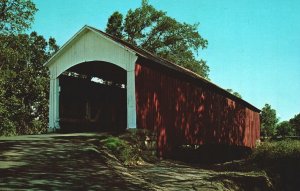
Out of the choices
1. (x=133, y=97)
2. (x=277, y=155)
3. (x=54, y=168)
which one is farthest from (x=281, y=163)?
(x=54, y=168)

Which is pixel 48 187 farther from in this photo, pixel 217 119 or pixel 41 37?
pixel 41 37

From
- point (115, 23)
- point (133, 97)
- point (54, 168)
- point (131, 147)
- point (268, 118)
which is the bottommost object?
point (268, 118)

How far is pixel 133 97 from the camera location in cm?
1295

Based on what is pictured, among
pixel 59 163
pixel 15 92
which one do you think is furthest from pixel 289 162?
pixel 15 92

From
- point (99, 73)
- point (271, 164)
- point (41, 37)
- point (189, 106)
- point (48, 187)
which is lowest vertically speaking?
point (271, 164)

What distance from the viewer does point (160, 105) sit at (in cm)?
1436

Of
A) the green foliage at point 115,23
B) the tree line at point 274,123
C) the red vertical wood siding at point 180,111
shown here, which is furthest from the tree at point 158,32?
the tree line at point 274,123

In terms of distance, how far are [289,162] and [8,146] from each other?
10735 millimetres

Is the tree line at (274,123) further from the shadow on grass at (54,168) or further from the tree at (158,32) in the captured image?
the shadow on grass at (54,168)

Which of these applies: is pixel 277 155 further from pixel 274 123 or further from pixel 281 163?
pixel 274 123

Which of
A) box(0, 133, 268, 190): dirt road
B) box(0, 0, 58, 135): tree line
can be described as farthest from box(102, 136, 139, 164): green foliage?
box(0, 0, 58, 135): tree line

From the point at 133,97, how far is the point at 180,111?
3.63 meters

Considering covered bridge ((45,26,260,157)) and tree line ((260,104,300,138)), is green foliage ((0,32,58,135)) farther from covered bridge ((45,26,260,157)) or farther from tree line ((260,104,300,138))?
tree line ((260,104,300,138))

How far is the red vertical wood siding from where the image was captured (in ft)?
44.6
